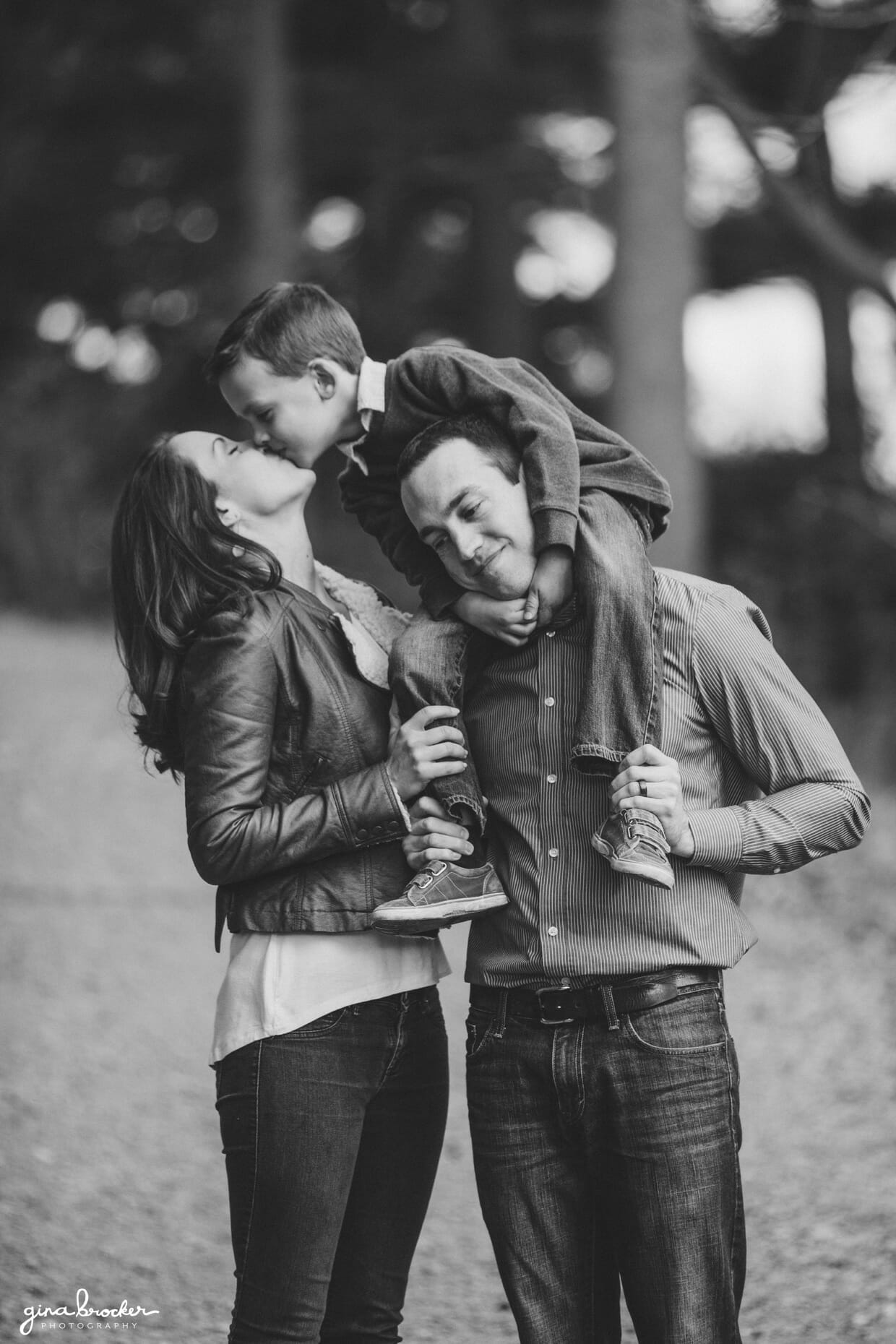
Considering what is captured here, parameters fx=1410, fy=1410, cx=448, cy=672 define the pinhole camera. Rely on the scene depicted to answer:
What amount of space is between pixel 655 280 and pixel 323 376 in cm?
699

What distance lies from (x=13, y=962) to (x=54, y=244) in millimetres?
9761

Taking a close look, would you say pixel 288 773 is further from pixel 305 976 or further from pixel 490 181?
pixel 490 181

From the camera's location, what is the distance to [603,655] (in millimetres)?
2225

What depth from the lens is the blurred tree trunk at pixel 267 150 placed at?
40.6 ft

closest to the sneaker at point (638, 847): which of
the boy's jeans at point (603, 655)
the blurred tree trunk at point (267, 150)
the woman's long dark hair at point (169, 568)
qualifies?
the boy's jeans at point (603, 655)

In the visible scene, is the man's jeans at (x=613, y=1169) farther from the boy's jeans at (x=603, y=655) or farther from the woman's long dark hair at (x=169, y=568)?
the woman's long dark hair at (x=169, y=568)

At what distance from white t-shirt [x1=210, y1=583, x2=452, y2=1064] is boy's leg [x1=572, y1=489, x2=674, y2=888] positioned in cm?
42

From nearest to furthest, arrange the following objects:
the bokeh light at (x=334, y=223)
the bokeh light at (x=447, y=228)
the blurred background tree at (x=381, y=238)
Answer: the blurred background tree at (x=381, y=238) < the bokeh light at (x=334, y=223) < the bokeh light at (x=447, y=228)

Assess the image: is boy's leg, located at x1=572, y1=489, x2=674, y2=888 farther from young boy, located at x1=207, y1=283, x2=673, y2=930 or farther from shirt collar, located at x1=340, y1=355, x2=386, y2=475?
shirt collar, located at x1=340, y1=355, x2=386, y2=475

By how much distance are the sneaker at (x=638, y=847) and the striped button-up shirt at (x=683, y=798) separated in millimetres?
100

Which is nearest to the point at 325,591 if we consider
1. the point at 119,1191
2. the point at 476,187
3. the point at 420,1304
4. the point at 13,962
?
the point at 420,1304

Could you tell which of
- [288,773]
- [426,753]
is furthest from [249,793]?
[426,753]

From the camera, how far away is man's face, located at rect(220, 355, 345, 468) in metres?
2.48

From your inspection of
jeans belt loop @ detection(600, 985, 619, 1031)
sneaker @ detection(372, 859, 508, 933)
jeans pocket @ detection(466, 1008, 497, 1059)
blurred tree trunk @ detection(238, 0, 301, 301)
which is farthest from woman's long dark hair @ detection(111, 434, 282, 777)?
blurred tree trunk @ detection(238, 0, 301, 301)
